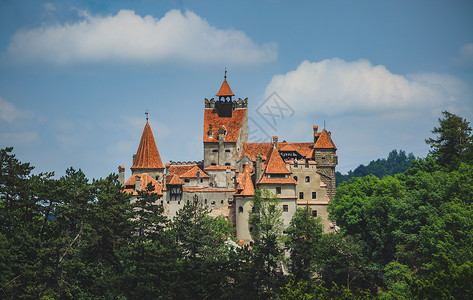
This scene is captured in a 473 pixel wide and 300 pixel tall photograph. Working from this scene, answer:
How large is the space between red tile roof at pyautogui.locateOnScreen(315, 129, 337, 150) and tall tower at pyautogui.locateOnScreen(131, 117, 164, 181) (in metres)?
21.1

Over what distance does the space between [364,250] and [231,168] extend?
20.7 m

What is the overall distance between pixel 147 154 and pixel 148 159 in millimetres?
782

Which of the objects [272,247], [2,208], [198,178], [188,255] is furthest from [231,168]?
[2,208]

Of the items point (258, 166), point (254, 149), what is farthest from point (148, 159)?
point (258, 166)

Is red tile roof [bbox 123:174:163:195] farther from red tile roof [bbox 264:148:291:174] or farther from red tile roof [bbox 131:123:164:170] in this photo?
red tile roof [bbox 264:148:291:174]

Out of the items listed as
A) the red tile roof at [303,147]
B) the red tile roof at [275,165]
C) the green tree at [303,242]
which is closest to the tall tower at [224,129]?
the red tile roof at [303,147]

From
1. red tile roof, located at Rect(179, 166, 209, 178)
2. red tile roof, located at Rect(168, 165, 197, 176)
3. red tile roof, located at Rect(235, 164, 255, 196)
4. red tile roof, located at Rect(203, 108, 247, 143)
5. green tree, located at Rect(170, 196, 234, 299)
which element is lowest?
green tree, located at Rect(170, 196, 234, 299)

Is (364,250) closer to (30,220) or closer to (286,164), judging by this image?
(286,164)

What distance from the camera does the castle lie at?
74812 millimetres

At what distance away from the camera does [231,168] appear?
81.9 metres

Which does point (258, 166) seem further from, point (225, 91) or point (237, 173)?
point (225, 91)

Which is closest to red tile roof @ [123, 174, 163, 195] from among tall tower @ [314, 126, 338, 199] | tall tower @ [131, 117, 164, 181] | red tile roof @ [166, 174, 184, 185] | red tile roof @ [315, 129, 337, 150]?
red tile roof @ [166, 174, 184, 185]

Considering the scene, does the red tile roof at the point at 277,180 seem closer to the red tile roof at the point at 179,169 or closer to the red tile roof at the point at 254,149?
the red tile roof at the point at 254,149

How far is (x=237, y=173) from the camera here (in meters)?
81.8
